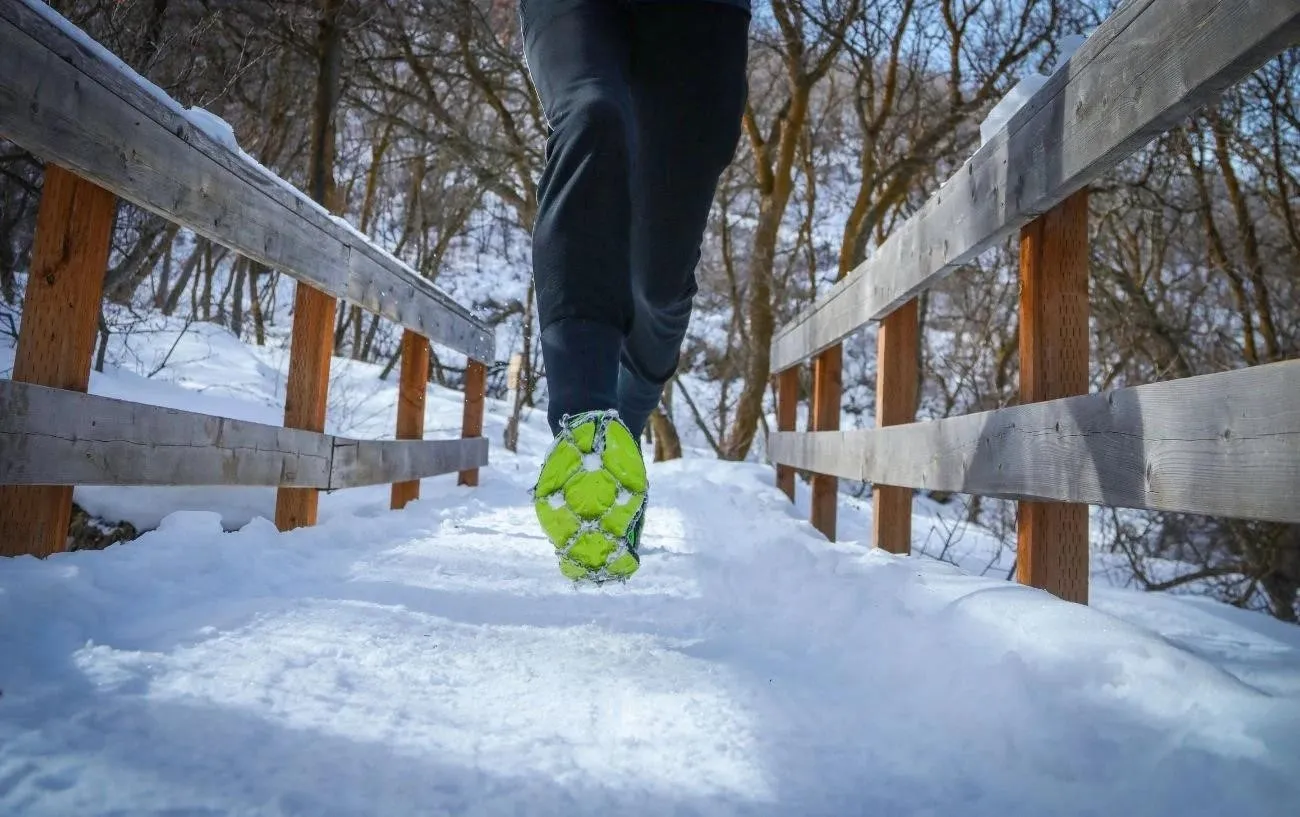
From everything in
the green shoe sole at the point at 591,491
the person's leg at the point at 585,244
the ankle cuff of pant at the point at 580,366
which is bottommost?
the green shoe sole at the point at 591,491

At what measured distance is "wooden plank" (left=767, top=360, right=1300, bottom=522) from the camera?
841mm

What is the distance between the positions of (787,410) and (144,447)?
3541 mm

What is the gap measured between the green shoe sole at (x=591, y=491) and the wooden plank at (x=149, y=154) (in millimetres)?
1040

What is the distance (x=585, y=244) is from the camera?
4.51 feet

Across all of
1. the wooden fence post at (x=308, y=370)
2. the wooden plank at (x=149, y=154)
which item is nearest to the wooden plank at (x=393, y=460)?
the wooden fence post at (x=308, y=370)

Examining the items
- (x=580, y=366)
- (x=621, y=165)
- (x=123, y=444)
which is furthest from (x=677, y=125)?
(x=123, y=444)

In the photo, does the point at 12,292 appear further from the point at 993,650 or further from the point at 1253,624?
the point at 1253,624

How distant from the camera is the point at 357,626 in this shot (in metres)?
1.14

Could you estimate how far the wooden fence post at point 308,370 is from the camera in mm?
2469

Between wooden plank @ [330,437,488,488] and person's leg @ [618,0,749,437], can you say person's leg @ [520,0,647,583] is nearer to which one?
person's leg @ [618,0,749,437]

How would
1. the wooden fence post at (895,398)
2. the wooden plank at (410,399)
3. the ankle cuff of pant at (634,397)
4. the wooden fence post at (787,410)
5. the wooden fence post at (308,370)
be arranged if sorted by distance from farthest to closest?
the wooden fence post at (787,410), the wooden plank at (410,399), the wooden fence post at (895,398), the wooden fence post at (308,370), the ankle cuff of pant at (634,397)

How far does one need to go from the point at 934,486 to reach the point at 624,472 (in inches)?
39.8

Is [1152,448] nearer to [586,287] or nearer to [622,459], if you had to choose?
[622,459]

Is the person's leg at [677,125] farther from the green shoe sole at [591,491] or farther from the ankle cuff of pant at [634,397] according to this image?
the green shoe sole at [591,491]
